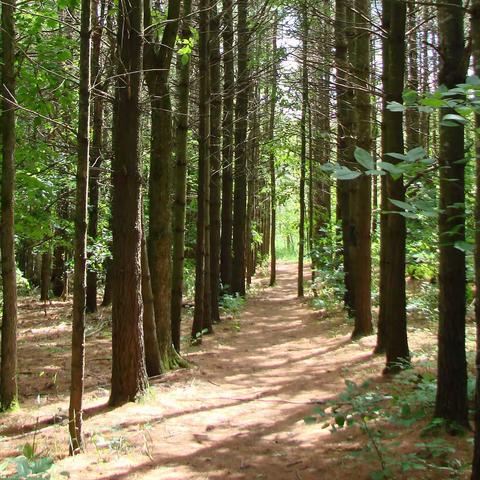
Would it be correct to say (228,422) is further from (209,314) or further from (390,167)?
(209,314)

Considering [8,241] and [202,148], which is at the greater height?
[202,148]

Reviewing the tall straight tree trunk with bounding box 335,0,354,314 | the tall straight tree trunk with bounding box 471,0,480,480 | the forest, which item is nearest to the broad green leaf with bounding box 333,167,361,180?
the forest

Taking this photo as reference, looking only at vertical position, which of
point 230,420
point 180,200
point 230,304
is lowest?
point 230,420

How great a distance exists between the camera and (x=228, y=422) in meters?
6.45

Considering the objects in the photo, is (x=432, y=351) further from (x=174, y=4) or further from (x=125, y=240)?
(x=174, y=4)

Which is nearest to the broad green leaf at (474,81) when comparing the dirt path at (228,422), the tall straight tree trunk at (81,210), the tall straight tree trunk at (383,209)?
the dirt path at (228,422)

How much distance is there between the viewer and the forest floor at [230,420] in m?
4.74

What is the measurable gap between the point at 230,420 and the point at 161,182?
393 centimetres

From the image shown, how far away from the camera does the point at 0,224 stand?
7152 mm

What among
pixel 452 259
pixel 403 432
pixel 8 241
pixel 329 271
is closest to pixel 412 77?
pixel 329 271

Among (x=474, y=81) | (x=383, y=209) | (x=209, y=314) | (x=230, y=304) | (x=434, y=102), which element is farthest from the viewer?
(x=230, y=304)

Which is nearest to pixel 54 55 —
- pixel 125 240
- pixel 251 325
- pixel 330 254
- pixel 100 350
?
pixel 125 240

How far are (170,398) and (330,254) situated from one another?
11.3 meters

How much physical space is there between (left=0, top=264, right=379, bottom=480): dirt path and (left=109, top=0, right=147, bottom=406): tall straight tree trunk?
49 cm
